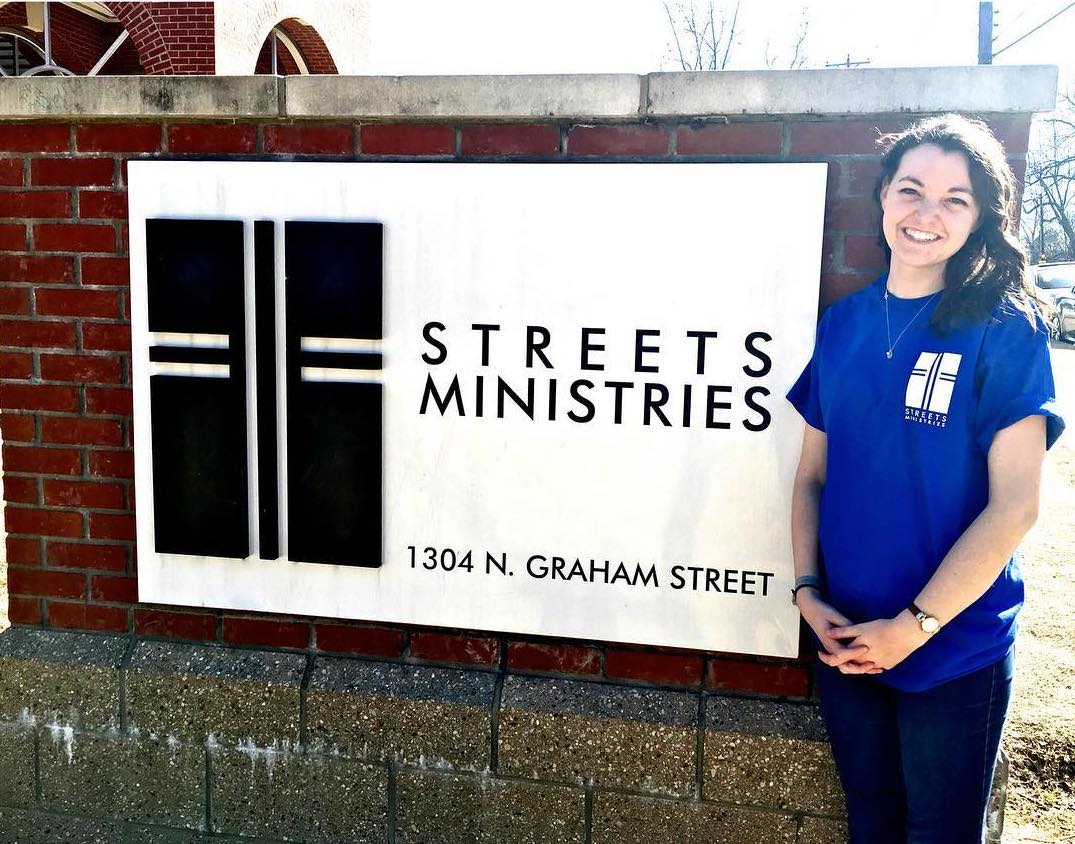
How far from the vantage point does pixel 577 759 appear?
271 centimetres

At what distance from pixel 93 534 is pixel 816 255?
2204 millimetres

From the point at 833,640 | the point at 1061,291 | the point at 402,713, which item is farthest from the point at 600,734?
the point at 1061,291

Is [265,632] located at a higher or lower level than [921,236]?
lower

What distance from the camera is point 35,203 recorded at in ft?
9.58

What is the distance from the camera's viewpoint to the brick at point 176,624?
9.76 ft

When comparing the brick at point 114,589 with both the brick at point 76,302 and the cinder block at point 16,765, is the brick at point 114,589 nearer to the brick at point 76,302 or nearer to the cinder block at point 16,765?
the cinder block at point 16,765

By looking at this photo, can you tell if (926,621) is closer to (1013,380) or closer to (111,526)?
(1013,380)

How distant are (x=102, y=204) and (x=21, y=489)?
35.3 inches

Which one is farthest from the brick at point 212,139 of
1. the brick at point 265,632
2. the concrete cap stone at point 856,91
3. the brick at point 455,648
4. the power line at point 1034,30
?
the power line at point 1034,30

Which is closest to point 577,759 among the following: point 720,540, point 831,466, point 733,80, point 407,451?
point 720,540

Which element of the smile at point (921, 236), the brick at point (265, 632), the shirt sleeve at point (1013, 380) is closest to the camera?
the shirt sleeve at point (1013, 380)

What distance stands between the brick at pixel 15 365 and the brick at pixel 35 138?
59 centimetres

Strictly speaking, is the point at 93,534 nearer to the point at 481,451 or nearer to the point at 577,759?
the point at 481,451

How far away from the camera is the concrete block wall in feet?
8.37
